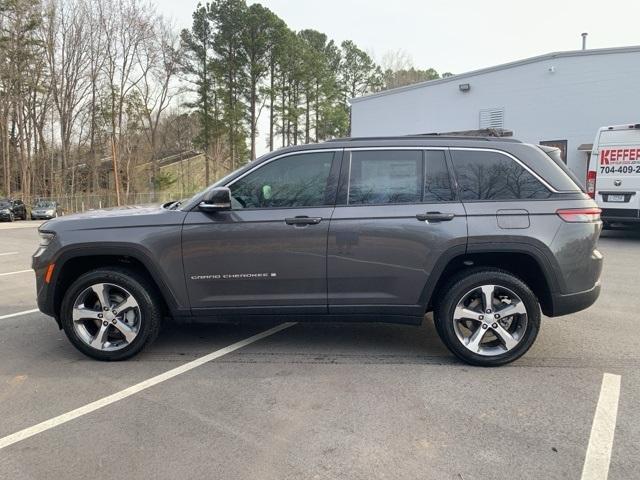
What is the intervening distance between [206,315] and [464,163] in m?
2.51

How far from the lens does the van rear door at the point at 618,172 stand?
38.1 feet

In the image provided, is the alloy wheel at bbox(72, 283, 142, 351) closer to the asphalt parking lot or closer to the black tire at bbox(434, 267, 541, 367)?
the asphalt parking lot

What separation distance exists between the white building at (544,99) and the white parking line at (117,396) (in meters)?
18.2

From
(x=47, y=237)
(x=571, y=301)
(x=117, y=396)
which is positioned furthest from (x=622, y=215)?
(x=47, y=237)

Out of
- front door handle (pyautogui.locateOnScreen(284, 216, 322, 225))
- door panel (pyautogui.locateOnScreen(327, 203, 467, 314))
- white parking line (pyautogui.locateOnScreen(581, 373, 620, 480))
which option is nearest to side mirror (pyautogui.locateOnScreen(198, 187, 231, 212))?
front door handle (pyautogui.locateOnScreen(284, 216, 322, 225))

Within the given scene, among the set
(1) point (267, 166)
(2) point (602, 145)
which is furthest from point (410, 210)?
(2) point (602, 145)

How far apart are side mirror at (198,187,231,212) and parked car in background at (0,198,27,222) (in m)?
30.1

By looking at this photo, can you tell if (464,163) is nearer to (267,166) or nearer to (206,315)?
(267,166)

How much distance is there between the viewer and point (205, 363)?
425 cm

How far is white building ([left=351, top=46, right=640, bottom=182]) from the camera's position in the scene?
59.1ft

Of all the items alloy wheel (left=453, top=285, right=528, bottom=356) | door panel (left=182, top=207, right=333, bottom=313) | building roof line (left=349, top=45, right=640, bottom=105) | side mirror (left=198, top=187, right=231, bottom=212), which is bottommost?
alloy wheel (left=453, top=285, right=528, bottom=356)

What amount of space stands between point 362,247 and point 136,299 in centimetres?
194

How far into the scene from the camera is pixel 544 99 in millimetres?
19953

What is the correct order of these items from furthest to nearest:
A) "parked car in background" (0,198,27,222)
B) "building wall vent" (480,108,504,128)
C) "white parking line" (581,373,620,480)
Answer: "parked car in background" (0,198,27,222)
"building wall vent" (480,108,504,128)
"white parking line" (581,373,620,480)
